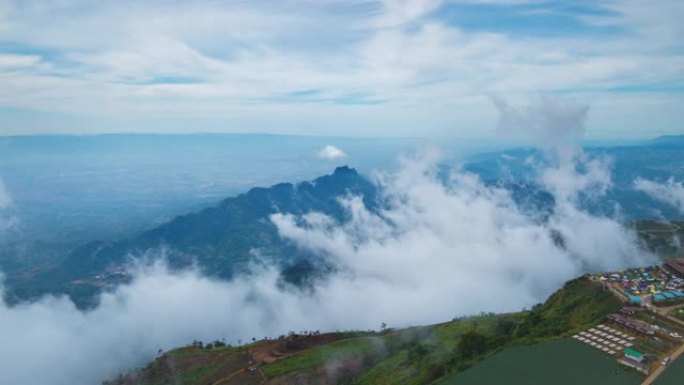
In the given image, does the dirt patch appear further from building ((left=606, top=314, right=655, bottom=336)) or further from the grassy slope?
building ((left=606, top=314, right=655, bottom=336))

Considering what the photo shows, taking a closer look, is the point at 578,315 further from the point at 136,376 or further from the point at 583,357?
the point at 136,376

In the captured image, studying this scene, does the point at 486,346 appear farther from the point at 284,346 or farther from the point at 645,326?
the point at 284,346

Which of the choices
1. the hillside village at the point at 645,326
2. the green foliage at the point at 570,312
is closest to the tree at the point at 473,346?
the green foliage at the point at 570,312

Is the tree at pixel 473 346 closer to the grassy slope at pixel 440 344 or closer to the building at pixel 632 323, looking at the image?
the grassy slope at pixel 440 344

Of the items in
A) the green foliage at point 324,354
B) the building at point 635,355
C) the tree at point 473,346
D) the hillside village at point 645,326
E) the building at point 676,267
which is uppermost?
the building at point 635,355

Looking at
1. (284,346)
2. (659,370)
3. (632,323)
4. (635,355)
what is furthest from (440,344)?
(659,370)

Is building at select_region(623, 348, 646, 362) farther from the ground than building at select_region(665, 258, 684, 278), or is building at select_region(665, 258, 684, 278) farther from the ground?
building at select_region(623, 348, 646, 362)

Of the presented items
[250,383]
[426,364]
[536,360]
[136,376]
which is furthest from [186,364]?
[536,360]

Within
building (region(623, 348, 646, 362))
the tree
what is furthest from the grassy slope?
building (region(623, 348, 646, 362))
